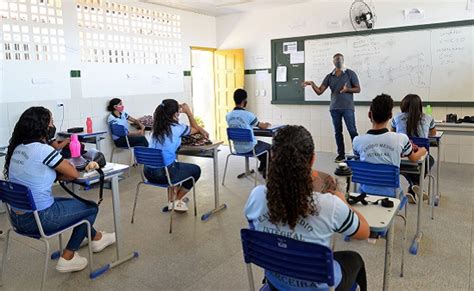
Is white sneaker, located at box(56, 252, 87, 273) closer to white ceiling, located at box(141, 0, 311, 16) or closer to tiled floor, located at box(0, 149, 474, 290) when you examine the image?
tiled floor, located at box(0, 149, 474, 290)

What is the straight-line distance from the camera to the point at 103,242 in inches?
123

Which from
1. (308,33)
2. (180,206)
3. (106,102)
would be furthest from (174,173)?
(308,33)

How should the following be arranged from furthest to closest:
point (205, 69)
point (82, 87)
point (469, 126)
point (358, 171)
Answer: point (205, 69)
point (82, 87)
point (469, 126)
point (358, 171)

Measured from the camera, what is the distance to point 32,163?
235 cm

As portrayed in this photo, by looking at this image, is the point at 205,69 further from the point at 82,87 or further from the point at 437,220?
the point at 437,220

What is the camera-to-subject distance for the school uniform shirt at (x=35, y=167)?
7.68ft

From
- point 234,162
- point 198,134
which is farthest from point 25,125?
point 234,162

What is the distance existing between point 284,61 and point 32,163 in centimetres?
545

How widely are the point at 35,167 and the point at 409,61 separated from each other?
210 inches

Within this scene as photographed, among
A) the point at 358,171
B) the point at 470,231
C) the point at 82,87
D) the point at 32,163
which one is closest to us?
the point at 32,163

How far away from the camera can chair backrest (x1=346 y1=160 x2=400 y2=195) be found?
8.69 ft

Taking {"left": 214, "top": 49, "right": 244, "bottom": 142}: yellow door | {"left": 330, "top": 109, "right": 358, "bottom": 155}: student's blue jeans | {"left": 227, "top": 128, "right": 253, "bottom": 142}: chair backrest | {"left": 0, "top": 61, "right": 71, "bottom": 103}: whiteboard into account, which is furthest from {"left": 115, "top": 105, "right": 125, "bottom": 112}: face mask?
{"left": 330, "top": 109, "right": 358, "bottom": 155}: student's blue jeans

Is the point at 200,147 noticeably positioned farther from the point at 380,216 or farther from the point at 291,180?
the point at 291,180

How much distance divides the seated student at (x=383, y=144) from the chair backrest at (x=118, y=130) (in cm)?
369
